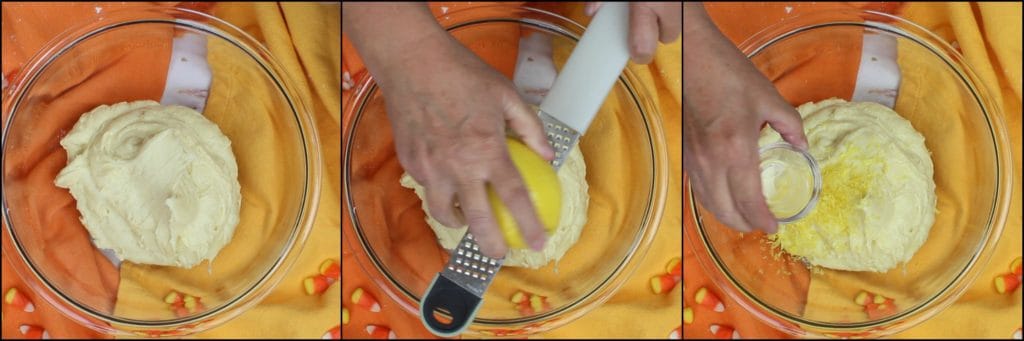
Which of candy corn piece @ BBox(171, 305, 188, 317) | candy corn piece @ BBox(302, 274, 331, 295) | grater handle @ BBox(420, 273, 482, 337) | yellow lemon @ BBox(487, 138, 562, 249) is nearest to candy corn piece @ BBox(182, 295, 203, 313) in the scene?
candy corn piece @ BBox(171, 305, 188, 317)

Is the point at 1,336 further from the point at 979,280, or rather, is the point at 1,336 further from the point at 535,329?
the point at 979,280

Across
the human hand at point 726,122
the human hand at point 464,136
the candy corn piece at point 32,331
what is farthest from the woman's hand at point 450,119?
the candy corn piece at point 32,331

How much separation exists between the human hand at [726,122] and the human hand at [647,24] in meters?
0.13

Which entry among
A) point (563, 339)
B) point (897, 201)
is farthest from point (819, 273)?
point (563, 339)

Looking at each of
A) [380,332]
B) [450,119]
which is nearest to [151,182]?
[380,332]

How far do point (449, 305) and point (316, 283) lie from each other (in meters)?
0.27

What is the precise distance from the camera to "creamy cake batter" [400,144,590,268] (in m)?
0.89

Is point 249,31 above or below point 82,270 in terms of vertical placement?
above

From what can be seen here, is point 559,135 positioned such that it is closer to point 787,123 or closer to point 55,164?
point 787,123

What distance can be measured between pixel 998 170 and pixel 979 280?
160mm

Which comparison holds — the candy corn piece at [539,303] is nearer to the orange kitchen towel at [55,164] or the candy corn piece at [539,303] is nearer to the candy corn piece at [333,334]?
the candy corn piece at [333,334]

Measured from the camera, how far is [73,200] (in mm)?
978

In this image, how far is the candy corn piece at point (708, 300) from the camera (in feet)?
3.26

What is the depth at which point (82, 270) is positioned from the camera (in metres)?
0.98
